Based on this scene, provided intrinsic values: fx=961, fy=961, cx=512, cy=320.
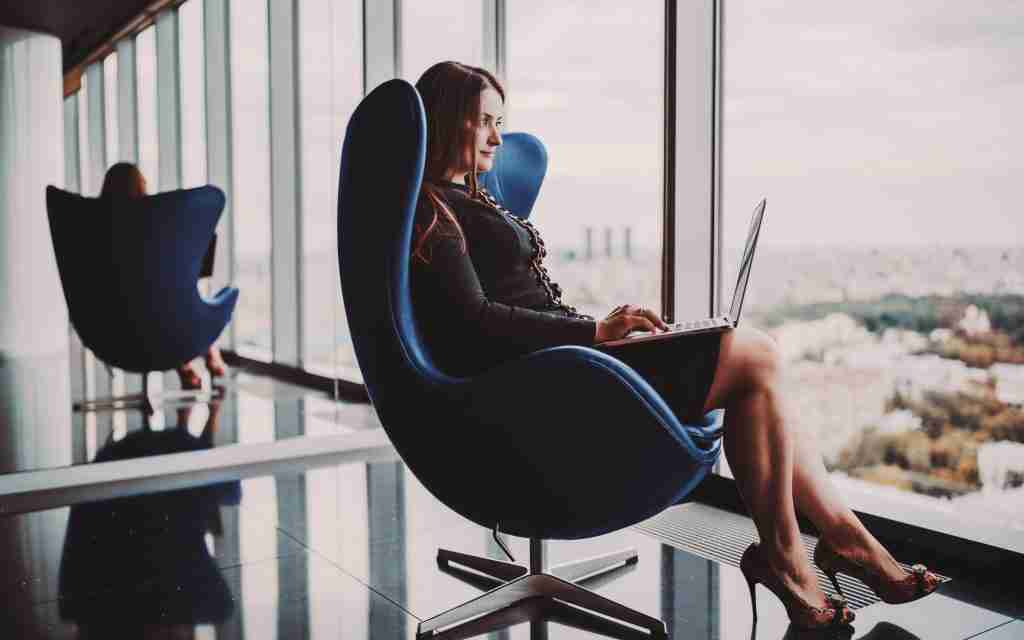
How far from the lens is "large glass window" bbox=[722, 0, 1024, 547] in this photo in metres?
2.31

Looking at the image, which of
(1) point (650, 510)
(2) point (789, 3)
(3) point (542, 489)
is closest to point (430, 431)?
(3) point (542, 489)

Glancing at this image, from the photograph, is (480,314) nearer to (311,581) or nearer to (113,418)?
(311,581)

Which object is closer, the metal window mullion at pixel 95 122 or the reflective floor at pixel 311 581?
the reflective floor at pixel 311 581

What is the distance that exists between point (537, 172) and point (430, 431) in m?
0.87

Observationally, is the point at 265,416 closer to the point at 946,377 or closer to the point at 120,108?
the point at 120,108

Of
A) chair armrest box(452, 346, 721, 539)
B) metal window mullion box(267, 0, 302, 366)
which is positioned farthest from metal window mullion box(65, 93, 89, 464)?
chair armrest box(452, 346, 721, 539)

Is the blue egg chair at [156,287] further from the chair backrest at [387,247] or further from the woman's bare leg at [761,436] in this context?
the woman's bare leg at [761,436]

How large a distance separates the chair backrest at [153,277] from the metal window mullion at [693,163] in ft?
4.84

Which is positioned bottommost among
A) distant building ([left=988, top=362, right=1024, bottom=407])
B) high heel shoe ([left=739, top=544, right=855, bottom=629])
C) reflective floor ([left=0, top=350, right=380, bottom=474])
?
high heel shoe ([left=739, top=544, right=855, bottom=629])

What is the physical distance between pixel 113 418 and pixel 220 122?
3.32 ft

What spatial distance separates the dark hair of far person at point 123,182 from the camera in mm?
2885

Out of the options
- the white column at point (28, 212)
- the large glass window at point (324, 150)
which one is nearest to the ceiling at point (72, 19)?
the white column at point (28, 212)

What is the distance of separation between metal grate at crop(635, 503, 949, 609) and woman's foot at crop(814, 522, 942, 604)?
1.16ft

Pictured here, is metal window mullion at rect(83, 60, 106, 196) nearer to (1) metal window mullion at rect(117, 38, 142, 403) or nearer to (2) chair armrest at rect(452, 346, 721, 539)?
(1) metal window mullion at rect(117, 38, 142, 403)
